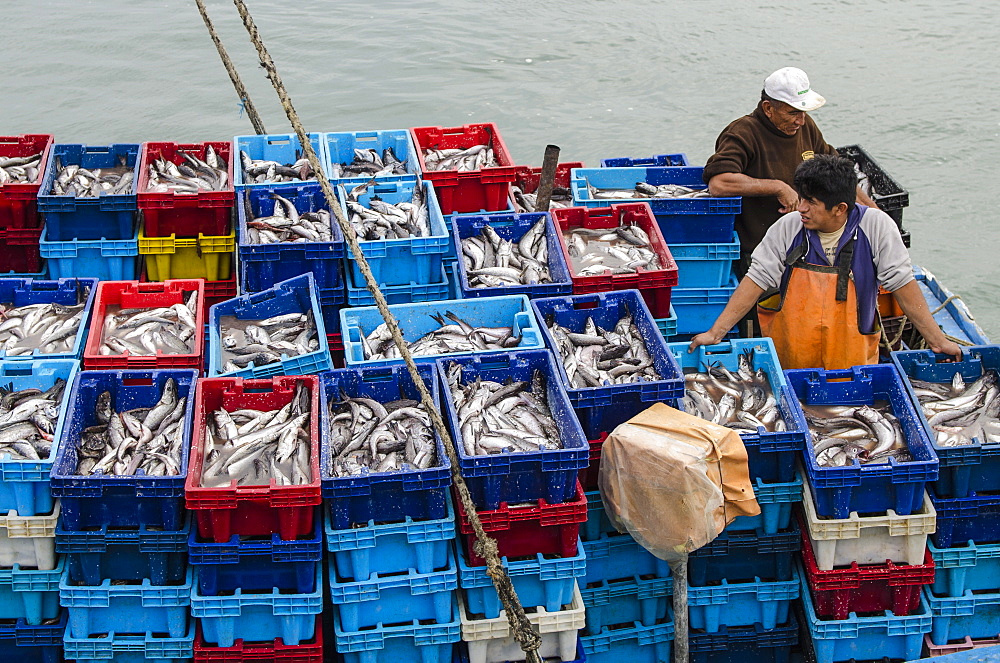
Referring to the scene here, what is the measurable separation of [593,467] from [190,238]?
299 centimetres

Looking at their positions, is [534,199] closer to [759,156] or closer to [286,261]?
[759,156]

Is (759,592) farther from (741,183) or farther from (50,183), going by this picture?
(50,183)

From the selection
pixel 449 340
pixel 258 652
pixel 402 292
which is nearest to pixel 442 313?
pixel 449 340

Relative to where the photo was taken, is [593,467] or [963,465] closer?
[963,465]

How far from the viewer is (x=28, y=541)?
4.69 meters

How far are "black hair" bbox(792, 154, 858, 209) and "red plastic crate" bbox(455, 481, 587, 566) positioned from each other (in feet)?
6.51

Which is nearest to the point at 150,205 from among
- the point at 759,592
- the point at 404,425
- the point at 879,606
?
the point at 404,425

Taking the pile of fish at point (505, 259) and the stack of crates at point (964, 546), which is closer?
the stack of crates at point (964, 546)

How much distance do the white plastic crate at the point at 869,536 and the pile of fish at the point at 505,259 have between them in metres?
2.04

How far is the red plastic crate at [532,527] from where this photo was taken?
14.7 feet

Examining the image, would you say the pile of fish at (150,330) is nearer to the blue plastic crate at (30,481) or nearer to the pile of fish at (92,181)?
the blue plastic crate at (30,481)

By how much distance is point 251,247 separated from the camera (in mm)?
6059

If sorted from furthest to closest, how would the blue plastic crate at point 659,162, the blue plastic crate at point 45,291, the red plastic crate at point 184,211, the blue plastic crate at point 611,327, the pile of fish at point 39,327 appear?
the blue plastic crate at point 659,162
the red plastic crate at point 184,211
the blue plastic crate at point 45,291
the pile of fish at point 39,327
the blue plastic crate at point 611,327

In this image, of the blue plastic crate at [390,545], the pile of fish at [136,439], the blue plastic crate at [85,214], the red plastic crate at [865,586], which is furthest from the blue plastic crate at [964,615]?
the blue plastic crate at [85,214]
